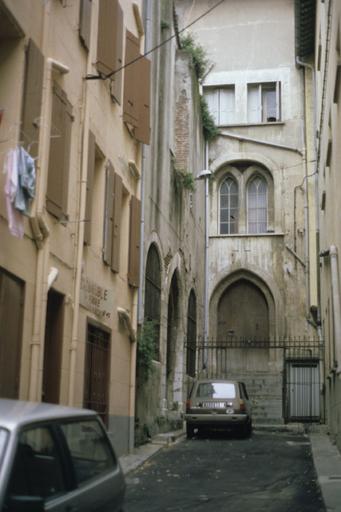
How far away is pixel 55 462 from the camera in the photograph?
14.7ft

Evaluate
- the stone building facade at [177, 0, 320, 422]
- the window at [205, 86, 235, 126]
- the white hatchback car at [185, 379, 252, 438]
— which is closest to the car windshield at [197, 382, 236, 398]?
the white hatchback car at [185, 379, 252, 438]

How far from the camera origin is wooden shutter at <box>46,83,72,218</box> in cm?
1052

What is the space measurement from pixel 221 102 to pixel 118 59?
57.0 ft

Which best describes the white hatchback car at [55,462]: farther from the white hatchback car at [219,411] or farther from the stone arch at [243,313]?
the stone arch at [243,313]

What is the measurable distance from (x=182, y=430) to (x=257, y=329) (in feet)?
28.9

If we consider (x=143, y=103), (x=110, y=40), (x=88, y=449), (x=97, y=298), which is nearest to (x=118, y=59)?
(x=110, y=40)

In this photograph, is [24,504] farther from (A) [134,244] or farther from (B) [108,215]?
(A) [134,244]

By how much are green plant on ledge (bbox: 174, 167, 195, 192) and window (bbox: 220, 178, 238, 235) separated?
6237mm

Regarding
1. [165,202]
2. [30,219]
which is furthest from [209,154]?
[30,219]

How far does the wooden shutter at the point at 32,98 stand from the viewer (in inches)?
373

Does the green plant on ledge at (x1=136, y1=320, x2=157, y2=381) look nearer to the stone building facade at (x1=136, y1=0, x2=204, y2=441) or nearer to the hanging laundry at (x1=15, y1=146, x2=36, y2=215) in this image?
the stone building facade at (x1=136, y1=0, x2=204, y2=441)

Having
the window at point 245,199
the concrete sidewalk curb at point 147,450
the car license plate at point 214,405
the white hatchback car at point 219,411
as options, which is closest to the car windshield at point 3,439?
the concrete sidewalk curb at point 147,450

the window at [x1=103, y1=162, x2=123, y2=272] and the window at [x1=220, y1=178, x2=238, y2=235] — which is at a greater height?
the window at [x1=220, y1=178, x2=238, y2=235]

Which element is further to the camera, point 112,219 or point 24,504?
point 112,219
